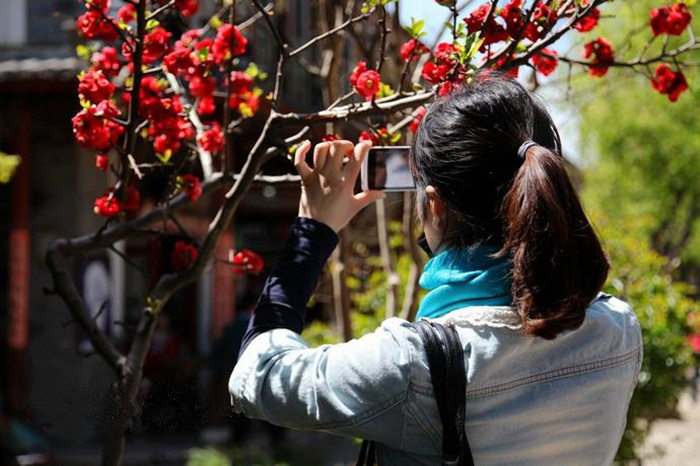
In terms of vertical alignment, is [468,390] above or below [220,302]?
above

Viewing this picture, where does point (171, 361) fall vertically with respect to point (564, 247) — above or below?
below

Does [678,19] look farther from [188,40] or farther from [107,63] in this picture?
[107,63]

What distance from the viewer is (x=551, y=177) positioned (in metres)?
1.47

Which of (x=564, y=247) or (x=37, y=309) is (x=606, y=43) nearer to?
(x=564, y=247)

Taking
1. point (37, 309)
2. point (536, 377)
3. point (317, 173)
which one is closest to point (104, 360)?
point (317, 173)

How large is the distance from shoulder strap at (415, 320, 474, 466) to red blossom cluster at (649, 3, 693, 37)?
1.79 metres

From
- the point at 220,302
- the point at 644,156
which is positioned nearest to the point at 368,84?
the point at 220,302

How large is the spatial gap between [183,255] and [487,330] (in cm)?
148

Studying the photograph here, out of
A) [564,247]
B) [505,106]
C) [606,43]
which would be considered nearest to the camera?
[564,247]

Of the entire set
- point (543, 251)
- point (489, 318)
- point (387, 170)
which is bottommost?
point (489, 318)

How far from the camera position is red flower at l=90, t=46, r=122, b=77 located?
2665 mm

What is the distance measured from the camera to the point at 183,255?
2.79 metres

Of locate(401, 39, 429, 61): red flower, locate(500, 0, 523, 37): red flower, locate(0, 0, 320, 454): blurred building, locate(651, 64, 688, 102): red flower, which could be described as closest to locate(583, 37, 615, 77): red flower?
locate(651, 64, 688, 102): red flower

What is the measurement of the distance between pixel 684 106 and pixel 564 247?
50.5 feet
